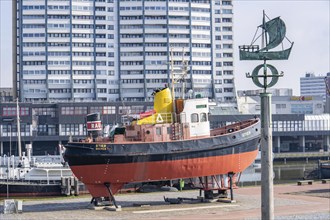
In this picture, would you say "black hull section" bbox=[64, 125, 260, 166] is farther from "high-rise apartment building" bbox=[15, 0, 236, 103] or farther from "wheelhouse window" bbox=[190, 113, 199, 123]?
"high-rise apartment building" bbox=[15, 0, 236, 103]

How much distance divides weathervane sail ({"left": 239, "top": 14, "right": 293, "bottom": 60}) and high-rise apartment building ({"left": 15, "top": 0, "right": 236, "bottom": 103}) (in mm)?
119318

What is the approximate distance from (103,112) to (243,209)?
8954 cm

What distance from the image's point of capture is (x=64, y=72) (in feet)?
455

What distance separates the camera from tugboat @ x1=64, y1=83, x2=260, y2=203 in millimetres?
39719

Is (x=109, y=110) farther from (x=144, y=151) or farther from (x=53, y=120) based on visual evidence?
(x=144, y=151)

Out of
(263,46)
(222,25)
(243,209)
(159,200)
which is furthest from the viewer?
(222,25)

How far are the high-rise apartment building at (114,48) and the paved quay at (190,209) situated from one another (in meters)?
90.6

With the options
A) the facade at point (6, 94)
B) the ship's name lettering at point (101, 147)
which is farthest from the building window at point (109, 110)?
the ship's name lettering at point (101, 147)

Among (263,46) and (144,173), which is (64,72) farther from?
(263,46)

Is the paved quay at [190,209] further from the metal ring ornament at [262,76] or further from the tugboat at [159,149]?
the metal ring ornament at [262,76]

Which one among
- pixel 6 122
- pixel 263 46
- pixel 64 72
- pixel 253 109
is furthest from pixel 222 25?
pixel 263 46

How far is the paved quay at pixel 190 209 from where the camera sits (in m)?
36.1

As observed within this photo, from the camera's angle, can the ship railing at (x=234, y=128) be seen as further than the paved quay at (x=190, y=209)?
A: Yes

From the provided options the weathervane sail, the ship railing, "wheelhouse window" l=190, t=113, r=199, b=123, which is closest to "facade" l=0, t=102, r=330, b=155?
the ship railing
